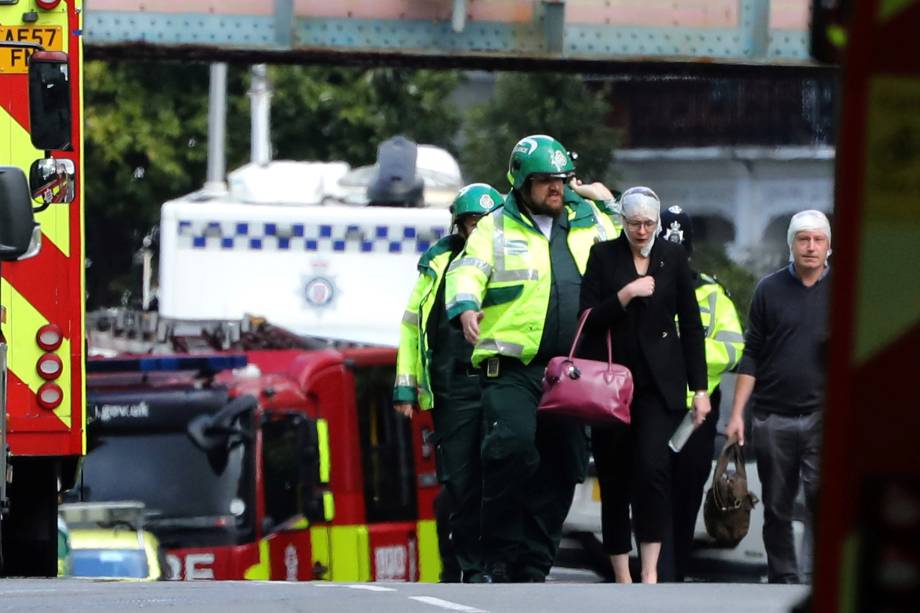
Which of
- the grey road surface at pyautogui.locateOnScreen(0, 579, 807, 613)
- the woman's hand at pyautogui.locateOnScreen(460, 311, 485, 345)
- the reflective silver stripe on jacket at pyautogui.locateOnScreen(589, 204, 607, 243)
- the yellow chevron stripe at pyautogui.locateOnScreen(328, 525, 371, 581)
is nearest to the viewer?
the grey road surface at pyautogui.locateOnScreen(0, 579, 807, 613)

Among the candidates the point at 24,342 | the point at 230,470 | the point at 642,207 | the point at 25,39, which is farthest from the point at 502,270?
the point at 230,470

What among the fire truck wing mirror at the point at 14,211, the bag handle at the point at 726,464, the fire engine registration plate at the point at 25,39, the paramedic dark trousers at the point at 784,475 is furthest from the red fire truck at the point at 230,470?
the fire truck wing mirror at the point at 14,211

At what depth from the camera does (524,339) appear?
10.1 meters

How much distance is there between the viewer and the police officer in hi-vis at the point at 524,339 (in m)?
10.1

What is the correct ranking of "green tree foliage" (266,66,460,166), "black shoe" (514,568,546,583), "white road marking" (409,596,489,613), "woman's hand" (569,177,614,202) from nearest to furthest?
"white road marking" (409,596,489,613) → "black shoe" (514,568,546,583) → "woman's hand" (569,177,614,202) → "green tree foliage" (266,66,460,166)

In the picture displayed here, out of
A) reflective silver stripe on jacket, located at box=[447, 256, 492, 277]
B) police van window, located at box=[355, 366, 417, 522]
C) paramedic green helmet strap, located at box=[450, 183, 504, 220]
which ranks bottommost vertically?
police van window, located at box=[355, 366, 417, 522]

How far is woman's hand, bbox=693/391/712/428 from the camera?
31.9ft

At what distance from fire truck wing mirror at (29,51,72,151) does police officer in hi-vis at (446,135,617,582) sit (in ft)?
5.71

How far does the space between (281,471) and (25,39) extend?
15.8ft

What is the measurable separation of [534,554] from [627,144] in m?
38.8

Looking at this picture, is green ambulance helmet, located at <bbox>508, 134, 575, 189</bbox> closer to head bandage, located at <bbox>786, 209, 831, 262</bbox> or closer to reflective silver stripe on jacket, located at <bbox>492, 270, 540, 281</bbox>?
reflective silver stripe on jacket, located at <bbox>492, 270, 540, 281</bbox>

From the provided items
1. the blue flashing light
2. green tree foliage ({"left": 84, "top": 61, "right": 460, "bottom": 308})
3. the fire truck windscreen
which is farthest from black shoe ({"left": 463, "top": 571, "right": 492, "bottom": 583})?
green tree foliage ({"left": 84, "top": 61, "right": 460, "bottom": 308})

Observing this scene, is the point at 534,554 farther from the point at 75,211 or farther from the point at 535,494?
the point at 75,211

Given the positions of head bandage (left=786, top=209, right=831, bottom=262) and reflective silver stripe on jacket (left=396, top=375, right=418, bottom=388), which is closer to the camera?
head bandage (left=786, top=209, right=831, bottom=262)
